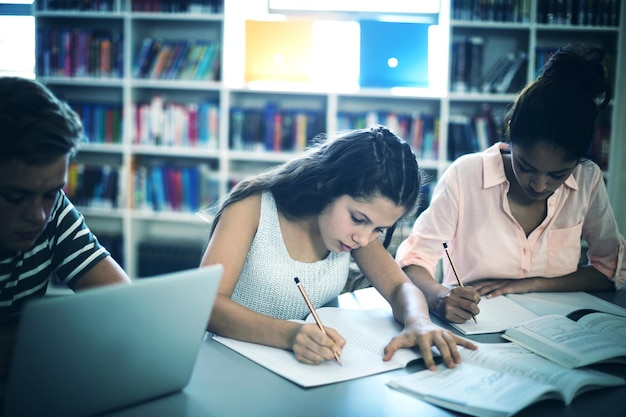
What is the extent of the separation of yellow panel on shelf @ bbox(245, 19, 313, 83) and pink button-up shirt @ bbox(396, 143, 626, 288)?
1705mm

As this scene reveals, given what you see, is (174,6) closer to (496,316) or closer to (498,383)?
(496,316)

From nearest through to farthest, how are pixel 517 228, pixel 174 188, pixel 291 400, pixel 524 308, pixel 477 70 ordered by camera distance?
pixel 291 400 < pixel 524 308 < pixel 517 228 < pixel 477 70 < pixel 174 188

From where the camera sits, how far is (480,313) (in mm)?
1312

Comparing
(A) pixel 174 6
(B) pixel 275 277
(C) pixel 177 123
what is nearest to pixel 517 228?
(B) pixel 275 277

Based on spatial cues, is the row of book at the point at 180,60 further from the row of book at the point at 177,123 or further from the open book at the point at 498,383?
the open book at the point at 498,383

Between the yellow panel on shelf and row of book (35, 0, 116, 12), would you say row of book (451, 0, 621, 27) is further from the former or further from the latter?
row of book (35, 0, 116, 12)

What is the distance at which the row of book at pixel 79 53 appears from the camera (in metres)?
3.30

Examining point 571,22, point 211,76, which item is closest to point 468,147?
point 571,22

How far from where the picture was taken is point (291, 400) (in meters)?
0.87

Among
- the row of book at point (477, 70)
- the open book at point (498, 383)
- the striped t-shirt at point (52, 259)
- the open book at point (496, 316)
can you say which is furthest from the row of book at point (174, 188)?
the open book at point (498, 383)

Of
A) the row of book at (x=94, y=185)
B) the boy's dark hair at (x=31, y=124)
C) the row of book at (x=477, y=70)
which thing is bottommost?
the row of book at (x=94, y=185)

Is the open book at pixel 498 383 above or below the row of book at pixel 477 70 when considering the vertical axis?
below

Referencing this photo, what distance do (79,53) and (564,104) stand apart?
2821 millimetres

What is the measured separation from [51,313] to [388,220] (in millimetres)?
769
